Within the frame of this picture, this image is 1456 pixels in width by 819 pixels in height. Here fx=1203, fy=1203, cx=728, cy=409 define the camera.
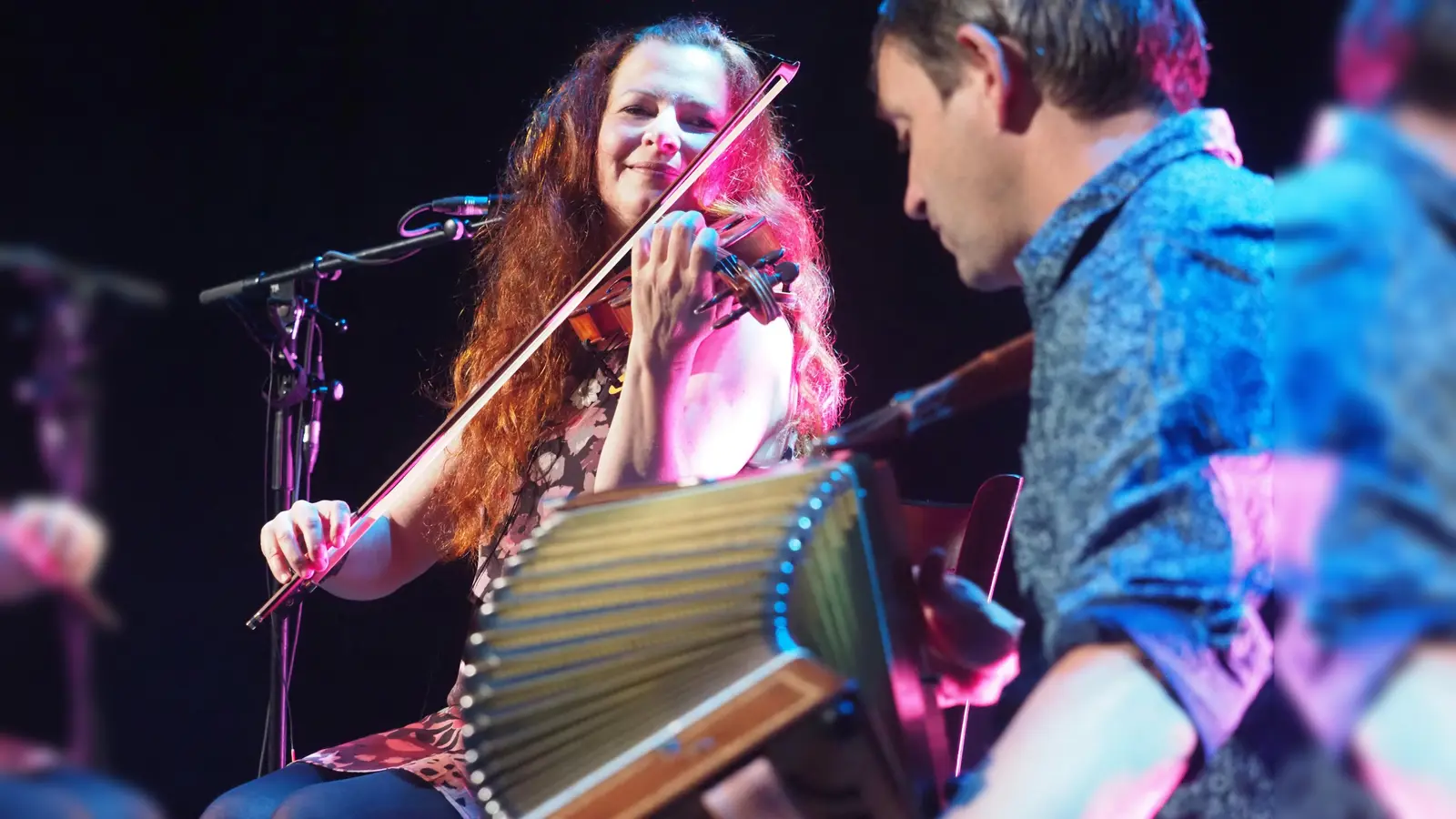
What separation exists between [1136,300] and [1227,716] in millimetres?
298

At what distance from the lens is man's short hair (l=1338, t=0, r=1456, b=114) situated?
0.57 metres

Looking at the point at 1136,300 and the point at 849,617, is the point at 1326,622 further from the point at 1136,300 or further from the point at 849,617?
the point at 849,617

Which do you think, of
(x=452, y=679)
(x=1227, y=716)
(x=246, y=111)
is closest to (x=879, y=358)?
(x=452, y=679)

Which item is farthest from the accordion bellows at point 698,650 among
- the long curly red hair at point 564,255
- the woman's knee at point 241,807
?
the long curly red hair at point 564,255

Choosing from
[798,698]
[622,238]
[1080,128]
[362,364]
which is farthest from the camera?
[362,364]

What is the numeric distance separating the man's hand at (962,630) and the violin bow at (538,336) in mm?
994

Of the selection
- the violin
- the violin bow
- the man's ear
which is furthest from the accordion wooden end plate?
the violin bow

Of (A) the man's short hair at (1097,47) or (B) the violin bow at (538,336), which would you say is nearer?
(A) the man's short hair at (1097,47)

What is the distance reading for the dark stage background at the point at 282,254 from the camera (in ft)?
8.16

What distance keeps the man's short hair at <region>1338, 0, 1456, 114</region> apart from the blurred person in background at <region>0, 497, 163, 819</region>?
154cm

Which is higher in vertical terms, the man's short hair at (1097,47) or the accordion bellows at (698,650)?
the man's short hair at (1097,47)

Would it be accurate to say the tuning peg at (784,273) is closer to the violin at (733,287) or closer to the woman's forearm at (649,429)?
the violin at (733,287)

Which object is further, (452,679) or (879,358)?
(452,679)

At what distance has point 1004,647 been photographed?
0.98 m
